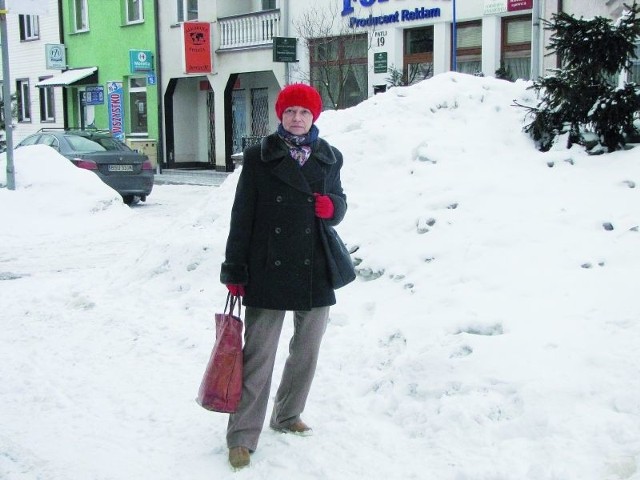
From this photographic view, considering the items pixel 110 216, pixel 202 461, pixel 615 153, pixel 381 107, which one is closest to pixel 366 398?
pixel 202 461

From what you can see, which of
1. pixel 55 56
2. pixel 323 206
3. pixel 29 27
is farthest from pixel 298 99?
pixel 29 27

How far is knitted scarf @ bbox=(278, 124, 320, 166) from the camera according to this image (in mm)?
3996

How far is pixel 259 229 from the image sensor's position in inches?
156

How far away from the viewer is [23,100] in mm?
35656

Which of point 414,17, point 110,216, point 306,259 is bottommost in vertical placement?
point 110,216

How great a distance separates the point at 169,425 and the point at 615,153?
4.53 m

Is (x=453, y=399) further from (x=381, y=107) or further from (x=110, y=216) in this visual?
(x=110, y=216)

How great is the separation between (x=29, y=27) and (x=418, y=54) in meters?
20.9

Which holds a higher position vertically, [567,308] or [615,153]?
[615,153]

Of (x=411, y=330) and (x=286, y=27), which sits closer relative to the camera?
(x=411, y=330)

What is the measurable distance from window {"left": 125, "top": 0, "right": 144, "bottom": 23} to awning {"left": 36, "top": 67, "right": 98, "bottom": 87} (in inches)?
105

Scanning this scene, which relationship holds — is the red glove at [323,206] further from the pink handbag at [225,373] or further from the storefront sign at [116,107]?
the storefront sign at [116,107]

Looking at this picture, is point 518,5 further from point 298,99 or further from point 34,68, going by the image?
point 34,68

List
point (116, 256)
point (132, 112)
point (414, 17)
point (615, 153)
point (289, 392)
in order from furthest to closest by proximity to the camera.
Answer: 1. point (132, 112)
2. point (414, 17)
3. point (116, 256)
4. point (615, 153)
5. point (289, 392)
